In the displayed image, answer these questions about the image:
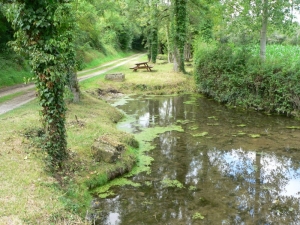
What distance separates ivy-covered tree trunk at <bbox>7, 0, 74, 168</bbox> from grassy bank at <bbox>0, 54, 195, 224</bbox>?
618 mm

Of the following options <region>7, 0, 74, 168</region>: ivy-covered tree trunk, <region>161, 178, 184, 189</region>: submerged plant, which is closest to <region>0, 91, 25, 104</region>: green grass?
<region>7, 0, 74, 168</region>: ivy-covered tree trunk

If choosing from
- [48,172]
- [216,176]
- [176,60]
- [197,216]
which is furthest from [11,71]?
[197,216]

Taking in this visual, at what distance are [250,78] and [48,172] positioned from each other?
11.4 meters

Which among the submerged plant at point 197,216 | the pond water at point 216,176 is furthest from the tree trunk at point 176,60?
the submerged plant at point 197,216

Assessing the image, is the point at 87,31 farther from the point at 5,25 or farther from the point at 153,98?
the point at 5,25

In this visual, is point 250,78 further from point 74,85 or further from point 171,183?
point 171,183

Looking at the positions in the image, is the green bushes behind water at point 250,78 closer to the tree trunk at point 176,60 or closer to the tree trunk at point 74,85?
the tree trunk at point 176,60

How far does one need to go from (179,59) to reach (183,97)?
608 centimetres

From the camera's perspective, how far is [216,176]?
7523mm

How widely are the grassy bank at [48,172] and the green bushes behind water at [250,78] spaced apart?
7.38 metres

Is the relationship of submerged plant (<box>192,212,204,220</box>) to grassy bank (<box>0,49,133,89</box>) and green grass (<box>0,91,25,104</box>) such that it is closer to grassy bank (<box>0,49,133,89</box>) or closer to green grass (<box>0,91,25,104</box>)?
green grass (<box>0,91,25,104</box>)

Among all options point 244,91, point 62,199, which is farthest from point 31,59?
→ point 244,91

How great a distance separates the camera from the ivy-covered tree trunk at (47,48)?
6031 mm

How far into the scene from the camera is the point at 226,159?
8648mm
